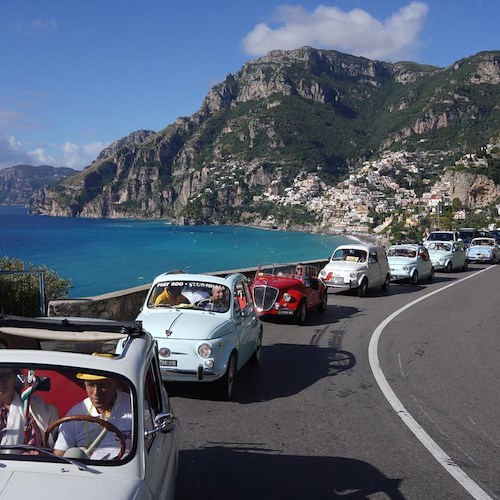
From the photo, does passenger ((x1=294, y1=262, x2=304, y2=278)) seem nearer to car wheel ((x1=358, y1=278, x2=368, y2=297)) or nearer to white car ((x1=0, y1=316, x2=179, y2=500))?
car wheel ((x1=358, y1=278, x2=368, y2=297))

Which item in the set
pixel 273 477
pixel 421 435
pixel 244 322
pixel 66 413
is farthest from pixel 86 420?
pixel 244 322

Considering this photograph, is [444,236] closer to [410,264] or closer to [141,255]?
[410,264]

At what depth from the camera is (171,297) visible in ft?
31.5

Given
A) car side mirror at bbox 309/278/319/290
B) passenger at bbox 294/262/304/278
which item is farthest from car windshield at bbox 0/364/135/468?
car side mirror at bbox 309/278/319/290

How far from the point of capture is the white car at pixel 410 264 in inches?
985

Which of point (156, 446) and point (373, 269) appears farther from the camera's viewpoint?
point (373, 269)

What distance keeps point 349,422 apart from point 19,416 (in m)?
4.46

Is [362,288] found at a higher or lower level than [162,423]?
lower

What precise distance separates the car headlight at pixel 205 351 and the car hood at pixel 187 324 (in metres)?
0.18

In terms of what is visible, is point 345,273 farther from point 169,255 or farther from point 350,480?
point 169,255

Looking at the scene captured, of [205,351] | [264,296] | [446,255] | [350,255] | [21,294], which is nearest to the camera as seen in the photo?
[205,351]

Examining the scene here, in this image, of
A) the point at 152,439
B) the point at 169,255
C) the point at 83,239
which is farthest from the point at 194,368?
the point at 83,239

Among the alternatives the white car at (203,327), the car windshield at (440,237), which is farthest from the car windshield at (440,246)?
the white car at (203,327)

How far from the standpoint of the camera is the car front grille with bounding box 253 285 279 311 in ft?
47.8
